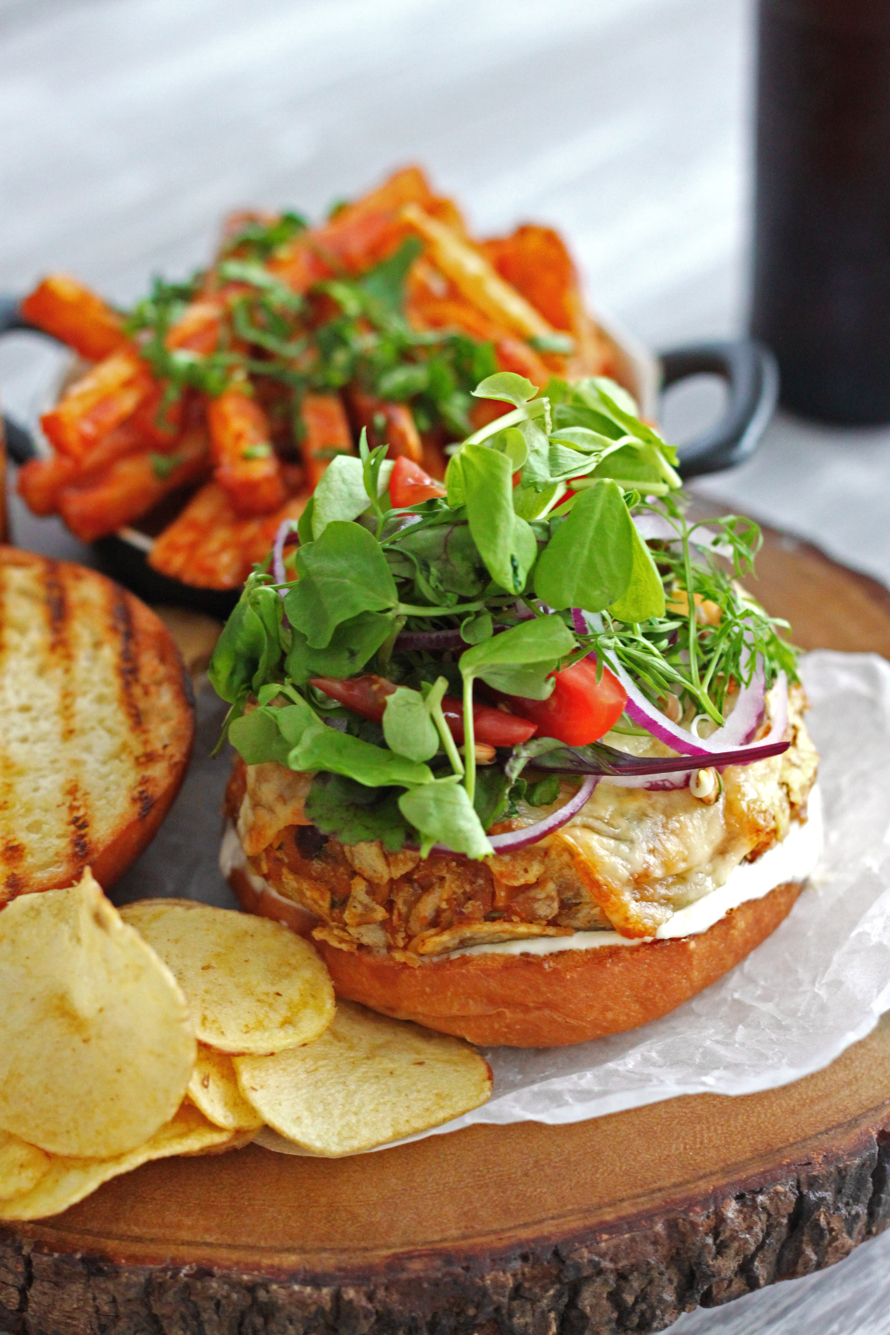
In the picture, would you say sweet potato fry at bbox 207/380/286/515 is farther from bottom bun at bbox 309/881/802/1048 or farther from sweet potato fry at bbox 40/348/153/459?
bottom bun at bbox 309/881/802/1048

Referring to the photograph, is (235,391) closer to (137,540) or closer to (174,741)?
(137,540)

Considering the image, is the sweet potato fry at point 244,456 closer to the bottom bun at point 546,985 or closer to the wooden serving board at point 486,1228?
the bottom bun at point 546,985

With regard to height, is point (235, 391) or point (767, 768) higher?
point (235, 391)

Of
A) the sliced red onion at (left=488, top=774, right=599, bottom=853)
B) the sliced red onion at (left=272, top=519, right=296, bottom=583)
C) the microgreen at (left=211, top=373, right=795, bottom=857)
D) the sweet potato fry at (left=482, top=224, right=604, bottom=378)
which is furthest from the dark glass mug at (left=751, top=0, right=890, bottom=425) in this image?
the sliced red onion at (left=488, top=774, right=599, bottom=853)

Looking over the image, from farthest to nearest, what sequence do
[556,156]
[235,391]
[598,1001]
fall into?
[556,156] → [235,391] → [598,1001]

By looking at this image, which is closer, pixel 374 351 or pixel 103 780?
pixel 103 780

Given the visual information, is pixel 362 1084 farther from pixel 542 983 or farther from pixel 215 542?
pixel 215 542

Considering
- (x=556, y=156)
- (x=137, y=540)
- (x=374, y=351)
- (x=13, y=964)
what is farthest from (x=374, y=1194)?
(x=556, y=156)

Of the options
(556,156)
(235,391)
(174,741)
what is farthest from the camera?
(556,156)
